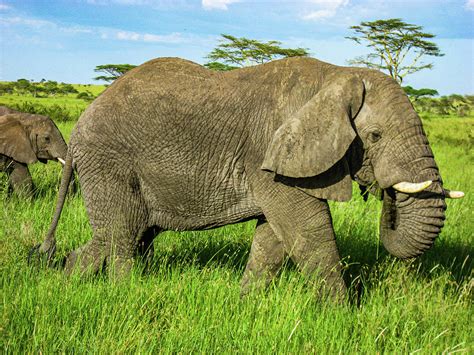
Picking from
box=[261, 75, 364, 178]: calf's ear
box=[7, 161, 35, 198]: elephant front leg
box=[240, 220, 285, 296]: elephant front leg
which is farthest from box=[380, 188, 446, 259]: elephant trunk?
box=[7, 161, 35, 198]: elephant front leg

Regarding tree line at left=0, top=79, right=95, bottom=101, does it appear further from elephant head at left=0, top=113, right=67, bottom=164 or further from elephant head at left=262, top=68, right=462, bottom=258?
elephant head at left=262, top=68, right=462, bottom=258

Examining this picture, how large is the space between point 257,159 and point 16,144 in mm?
6144

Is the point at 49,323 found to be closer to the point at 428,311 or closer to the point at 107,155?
the point at 107,155

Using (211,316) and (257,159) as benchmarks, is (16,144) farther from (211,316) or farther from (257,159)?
(211,316)

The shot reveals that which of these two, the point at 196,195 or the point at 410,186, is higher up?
the point at 410,186

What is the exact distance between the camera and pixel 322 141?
3633 millimetres

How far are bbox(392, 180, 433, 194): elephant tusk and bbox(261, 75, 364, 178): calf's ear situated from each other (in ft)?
1.35

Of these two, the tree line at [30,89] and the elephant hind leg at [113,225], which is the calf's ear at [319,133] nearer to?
the elephant hind leg at [113,225]

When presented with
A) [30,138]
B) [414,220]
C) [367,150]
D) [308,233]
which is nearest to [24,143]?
[30,138]

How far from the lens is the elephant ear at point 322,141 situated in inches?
142

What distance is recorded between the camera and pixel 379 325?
367 cm

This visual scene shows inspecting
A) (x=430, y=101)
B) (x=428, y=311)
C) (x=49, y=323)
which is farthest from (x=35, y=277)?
(x=430, y=101)

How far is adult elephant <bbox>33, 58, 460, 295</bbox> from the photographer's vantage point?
3.67 metres

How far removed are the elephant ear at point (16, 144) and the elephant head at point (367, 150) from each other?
20.1 feet
